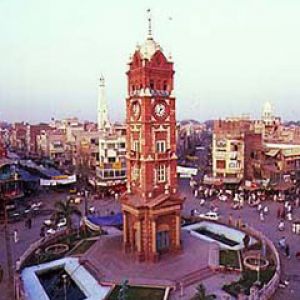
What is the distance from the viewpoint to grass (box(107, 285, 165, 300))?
24125 mm

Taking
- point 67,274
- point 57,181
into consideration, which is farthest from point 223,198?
point 67,274

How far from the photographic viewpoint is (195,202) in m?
54.5

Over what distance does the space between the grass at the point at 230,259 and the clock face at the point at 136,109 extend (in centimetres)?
1243

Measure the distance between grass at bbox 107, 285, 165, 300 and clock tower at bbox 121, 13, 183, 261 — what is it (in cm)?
427

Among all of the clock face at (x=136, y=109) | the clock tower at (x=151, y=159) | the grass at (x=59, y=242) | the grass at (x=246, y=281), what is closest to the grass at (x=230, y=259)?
the grass at (x=246, y=281)

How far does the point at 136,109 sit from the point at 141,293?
530 inches

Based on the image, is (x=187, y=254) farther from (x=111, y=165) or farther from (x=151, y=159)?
(x=111, y=165)

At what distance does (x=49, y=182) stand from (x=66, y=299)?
1477 inches

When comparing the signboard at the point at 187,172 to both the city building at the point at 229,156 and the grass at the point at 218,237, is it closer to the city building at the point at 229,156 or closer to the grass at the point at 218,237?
the city building at the point at 229,156

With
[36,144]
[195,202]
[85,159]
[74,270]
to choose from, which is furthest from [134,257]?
[36,144]

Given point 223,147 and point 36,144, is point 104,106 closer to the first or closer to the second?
point 36,144

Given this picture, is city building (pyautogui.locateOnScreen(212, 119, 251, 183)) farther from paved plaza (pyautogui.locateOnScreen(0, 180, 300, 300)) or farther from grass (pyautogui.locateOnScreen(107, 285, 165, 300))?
grass (pyautogui.locateOnScreen(107, 285, 165, 300))

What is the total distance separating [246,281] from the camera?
25875 millimetres

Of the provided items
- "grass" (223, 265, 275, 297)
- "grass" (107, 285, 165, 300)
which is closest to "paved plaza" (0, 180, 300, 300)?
"grass" (223, 265, 275, 297)
